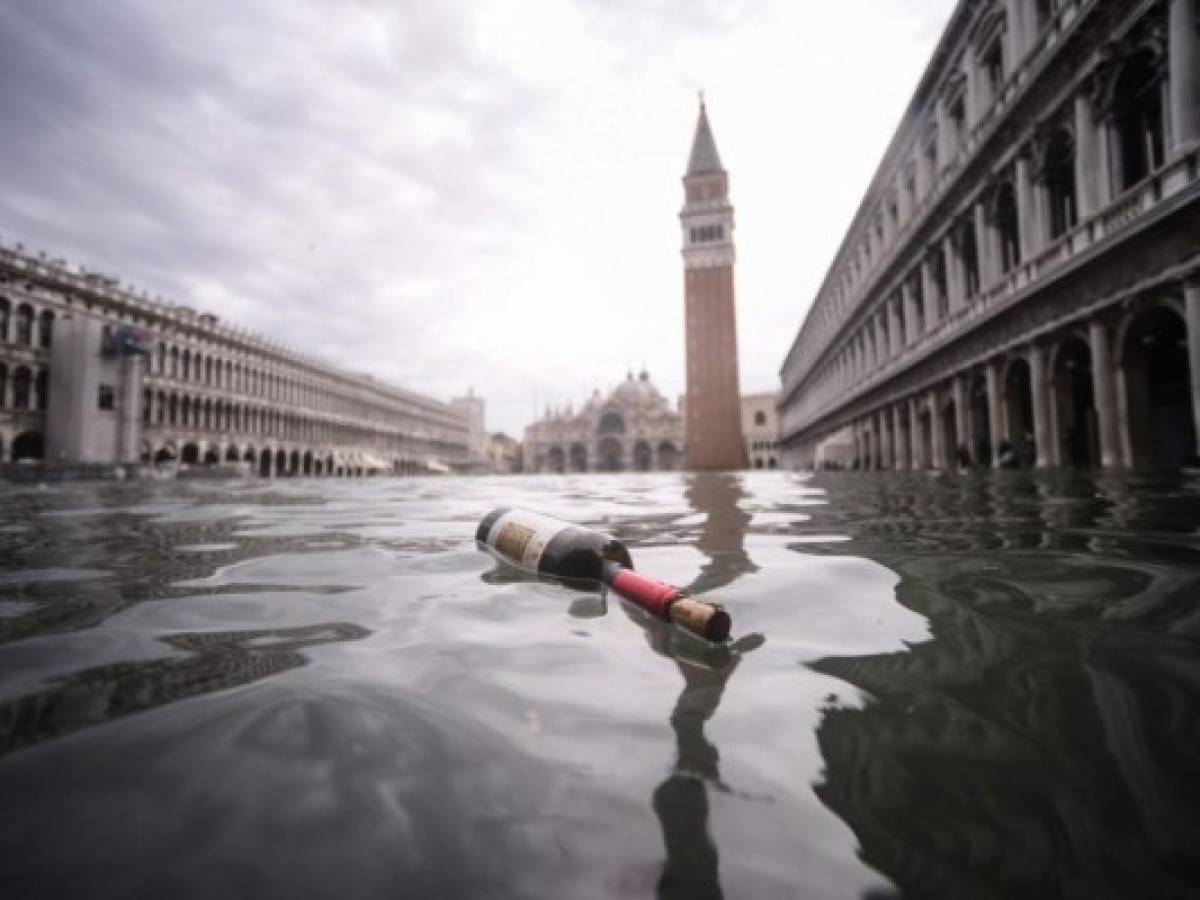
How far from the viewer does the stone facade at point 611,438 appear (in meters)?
87.1

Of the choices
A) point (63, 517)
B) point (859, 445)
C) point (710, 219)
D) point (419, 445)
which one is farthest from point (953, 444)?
point (419, 445)

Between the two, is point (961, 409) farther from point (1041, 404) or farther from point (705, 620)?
point (705, 620)

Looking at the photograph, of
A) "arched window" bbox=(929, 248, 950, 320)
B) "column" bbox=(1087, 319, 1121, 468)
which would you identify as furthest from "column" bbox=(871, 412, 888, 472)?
"column" bbox=(1087, 319, 1121, 468)

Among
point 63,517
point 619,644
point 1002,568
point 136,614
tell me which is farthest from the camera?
point 63,517

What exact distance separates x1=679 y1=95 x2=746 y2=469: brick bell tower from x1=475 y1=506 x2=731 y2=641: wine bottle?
58.3m

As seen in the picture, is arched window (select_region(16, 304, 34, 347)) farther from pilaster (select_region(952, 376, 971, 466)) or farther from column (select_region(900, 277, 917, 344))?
pilaster (select_region(952, 376, 971, 466))

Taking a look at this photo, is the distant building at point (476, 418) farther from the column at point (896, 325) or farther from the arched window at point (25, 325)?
the column at point (896, 325)

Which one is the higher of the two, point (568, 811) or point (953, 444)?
point (953, 444)

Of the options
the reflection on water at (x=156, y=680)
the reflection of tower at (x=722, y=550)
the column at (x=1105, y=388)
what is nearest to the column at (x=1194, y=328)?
the column at (x=1105, y=388)

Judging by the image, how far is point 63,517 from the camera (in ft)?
18.7

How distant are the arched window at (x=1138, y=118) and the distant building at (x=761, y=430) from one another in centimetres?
7732

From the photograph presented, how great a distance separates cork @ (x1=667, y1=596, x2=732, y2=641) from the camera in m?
1.51

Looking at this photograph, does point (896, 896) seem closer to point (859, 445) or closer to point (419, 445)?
point (859, 445)

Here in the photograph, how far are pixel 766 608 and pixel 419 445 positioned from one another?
83201 mm
